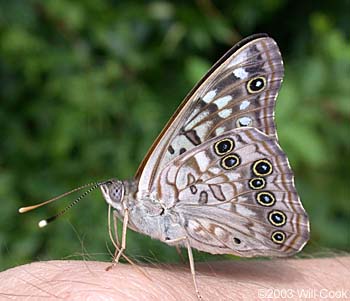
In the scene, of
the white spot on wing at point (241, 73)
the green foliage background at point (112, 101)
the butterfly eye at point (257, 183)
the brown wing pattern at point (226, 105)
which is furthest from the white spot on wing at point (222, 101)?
the green foliage background at point (112, 101)

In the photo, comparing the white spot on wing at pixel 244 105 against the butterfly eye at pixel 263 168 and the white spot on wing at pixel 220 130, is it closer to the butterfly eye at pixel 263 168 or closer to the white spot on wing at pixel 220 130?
the white spot on wing at pixel 220 130

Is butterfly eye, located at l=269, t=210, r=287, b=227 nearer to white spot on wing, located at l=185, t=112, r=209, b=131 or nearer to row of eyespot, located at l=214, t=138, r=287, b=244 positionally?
row of eyespot, located at l=214, t=138, r=287, b=244

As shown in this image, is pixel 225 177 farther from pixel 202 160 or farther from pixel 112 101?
pixel 112 101

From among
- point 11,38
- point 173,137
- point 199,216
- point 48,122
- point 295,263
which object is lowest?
point 295,263

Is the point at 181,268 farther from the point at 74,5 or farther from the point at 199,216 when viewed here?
the point at 74,5

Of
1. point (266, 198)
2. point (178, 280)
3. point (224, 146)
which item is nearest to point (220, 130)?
point (224, 146)

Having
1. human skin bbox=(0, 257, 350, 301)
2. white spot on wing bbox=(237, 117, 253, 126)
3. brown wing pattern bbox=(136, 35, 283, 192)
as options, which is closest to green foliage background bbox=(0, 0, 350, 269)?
human skin bbox=(0, 257, 350, 301)

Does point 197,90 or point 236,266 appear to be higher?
point 197,90

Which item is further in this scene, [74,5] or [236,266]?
[74,5]

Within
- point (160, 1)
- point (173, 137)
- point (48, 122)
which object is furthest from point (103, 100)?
point (173, 137)
